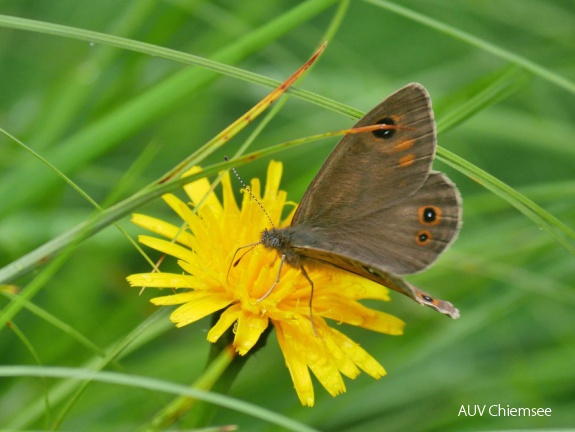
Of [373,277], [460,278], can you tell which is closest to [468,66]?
[460,278]

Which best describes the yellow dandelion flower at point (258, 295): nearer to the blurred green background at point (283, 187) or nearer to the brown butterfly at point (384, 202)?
the brown butterfly at point (384, 202)

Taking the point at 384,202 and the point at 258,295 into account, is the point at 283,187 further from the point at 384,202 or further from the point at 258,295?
the point at 258,295

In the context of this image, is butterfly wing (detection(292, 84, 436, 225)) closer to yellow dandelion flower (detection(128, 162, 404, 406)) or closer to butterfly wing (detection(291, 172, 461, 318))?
butterfly wing (detection(291, 172, 461, 318))

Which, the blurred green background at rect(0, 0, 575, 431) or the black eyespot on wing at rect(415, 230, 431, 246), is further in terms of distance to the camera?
the blurred green background at rect(0, 0, 575, 431)

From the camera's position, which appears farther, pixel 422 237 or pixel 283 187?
pixel 283 187

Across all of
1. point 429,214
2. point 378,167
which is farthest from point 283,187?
point 429,214

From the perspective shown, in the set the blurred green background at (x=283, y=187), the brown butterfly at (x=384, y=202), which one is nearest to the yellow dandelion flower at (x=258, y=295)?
the brown butterfly at (x=384, y=202)

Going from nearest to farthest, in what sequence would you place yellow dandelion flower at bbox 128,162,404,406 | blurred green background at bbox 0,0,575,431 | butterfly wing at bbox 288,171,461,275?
1. yellow dandelion flower at bbox 128,162,404,406
2. butterfly wing at bbox 288,171,461,275
3. blurred green background at bbox 0,0,575,431

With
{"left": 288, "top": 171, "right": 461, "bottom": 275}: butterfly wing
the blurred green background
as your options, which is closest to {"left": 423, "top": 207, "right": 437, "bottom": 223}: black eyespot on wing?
{"left": 288, "top": 171, "right": 461, "bottom": 275}: butterfly wing
